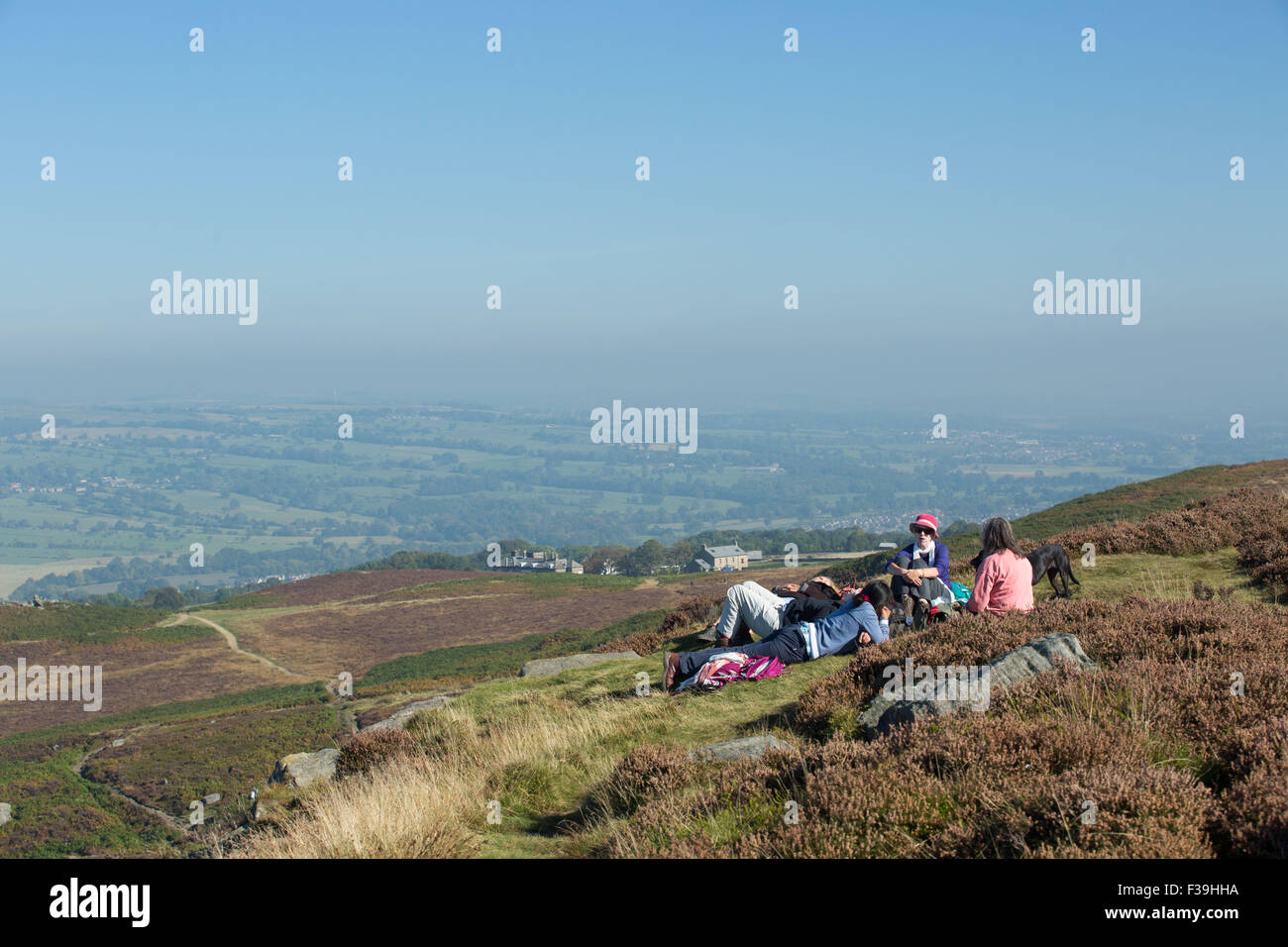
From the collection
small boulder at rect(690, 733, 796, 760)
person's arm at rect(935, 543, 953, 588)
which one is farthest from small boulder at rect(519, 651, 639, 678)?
small boulder at rect(690, 733, 796, 760)

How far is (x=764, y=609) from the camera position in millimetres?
12219

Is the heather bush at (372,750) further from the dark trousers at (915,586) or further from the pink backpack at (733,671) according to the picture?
the dark trousers at (915,586)

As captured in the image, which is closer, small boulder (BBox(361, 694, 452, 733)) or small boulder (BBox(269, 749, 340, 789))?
small boulder (BBox(269, 749, 340, 789))

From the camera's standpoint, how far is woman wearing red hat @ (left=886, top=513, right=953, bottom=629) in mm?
11500

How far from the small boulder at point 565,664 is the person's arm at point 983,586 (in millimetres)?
7299

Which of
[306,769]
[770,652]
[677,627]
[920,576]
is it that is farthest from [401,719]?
[920,576]

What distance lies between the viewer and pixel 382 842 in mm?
5809

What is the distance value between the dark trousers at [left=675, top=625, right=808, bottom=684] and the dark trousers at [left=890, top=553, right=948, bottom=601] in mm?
1657

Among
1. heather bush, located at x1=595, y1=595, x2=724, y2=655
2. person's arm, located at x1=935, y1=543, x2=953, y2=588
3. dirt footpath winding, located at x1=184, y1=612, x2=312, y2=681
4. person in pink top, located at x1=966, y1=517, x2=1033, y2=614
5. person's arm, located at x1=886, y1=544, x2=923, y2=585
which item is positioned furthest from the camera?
dirt footpath winding, located at x1=184, y1=612, x2=312, y2=681

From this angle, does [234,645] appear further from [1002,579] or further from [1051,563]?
[1002,579]

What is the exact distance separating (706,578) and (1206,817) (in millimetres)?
66528

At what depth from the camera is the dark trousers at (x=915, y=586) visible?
11.7 m

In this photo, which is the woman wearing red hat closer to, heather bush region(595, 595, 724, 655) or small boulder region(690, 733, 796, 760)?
small boulder region(690, 733, 796, 760)
